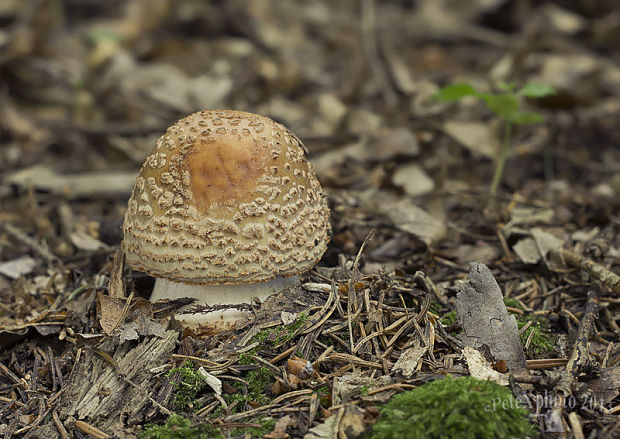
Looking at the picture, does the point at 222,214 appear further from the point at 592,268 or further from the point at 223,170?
the point at 592,268

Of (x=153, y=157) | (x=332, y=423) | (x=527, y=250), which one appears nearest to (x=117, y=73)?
(x=153, y=157)

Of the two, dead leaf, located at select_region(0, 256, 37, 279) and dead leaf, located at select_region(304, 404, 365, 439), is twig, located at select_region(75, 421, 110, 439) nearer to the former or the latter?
dead leaf, located at select_region(304, 404, 365, 439)

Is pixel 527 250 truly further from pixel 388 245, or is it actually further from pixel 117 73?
pixel 117 73

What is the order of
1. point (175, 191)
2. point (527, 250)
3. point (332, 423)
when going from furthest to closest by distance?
point (527, 250), point (175, 191), point (332, 423)

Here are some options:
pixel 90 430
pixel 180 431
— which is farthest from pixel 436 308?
pixel 90 430

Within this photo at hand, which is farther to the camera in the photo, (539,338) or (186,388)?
(539,338)
